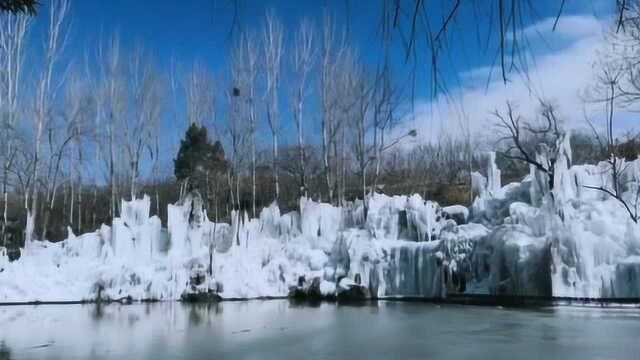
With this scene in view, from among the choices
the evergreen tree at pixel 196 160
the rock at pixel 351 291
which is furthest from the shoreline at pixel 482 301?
the evergreen tree at pixel 196 160

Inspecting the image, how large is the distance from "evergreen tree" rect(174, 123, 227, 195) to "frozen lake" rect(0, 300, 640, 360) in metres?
11.7

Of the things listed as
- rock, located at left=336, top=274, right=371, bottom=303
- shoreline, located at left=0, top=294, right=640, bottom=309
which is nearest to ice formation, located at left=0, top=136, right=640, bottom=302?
rock, located at left=336, top=274, right=371, bottom=303

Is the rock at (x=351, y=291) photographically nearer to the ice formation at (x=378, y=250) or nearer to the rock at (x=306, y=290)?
the ice formation at (x=378, y=250)

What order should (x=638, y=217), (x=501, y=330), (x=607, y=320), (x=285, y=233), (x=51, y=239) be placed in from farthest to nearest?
(x=51, y=239) → (x=285, y=233) → (x=638, y=217) → (x=607, y=320) → (x=501, y=330)

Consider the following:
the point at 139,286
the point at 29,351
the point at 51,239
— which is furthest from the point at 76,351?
the point at 51,239

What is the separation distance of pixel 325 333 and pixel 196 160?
57.9ft

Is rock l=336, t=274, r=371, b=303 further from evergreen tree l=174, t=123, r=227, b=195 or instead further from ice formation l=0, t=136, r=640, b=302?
evergreen tree l=174, t=123, r=227, b=195

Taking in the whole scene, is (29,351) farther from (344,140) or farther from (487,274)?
(344,140)

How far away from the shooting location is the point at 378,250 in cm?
1930

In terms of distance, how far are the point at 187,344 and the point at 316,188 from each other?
19.2m

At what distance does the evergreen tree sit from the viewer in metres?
26.6

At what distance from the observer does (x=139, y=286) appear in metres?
19.2

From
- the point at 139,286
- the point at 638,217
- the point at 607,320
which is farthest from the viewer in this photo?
the point at 139,286

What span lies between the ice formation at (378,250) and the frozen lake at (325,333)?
1990 mm
